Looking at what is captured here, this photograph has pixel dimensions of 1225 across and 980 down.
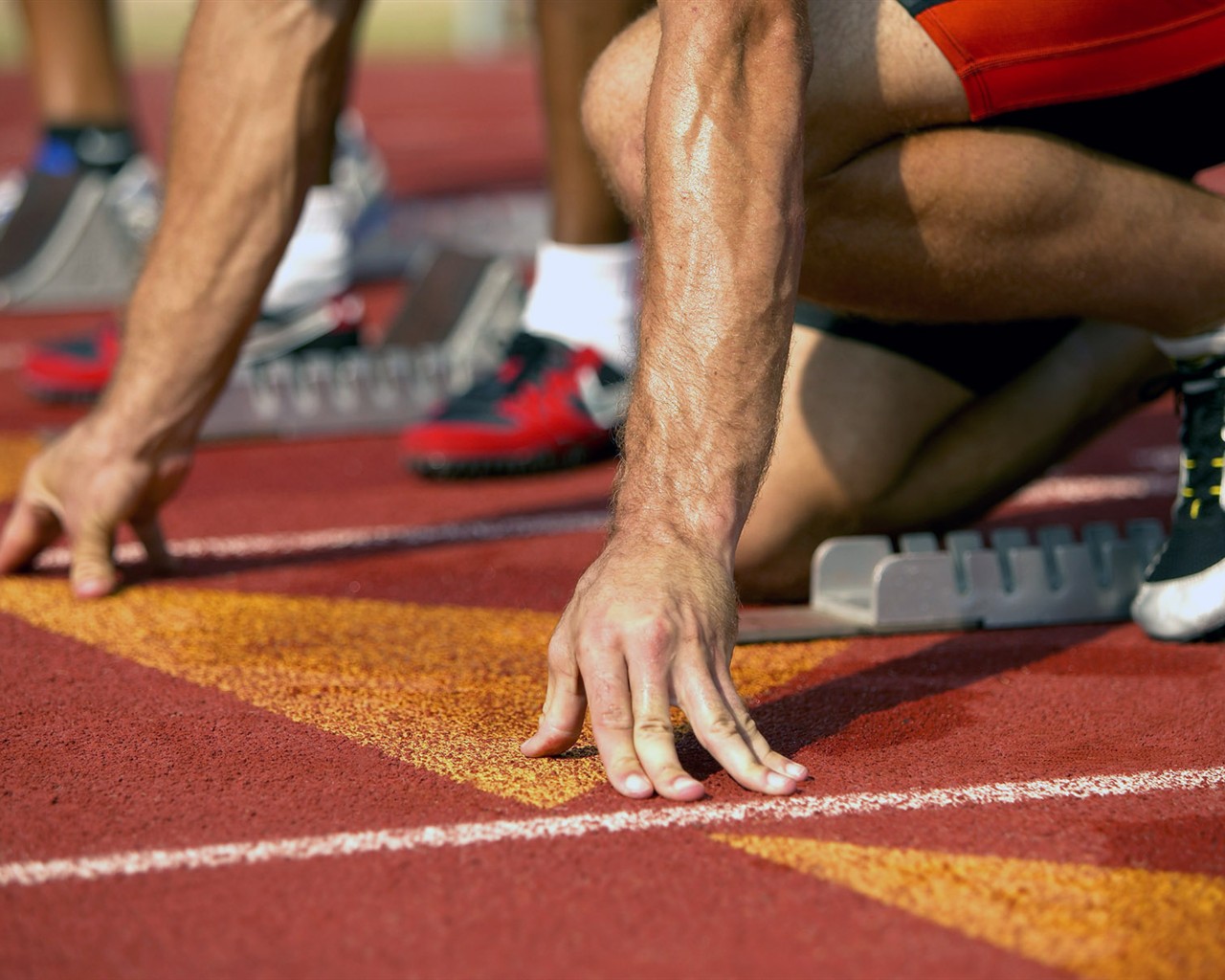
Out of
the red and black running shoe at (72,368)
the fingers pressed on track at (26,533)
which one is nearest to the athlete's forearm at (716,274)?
the fingers pressed on track at (26,533)

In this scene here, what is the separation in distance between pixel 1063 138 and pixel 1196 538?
22.9 inches

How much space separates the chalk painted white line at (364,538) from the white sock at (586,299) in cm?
64

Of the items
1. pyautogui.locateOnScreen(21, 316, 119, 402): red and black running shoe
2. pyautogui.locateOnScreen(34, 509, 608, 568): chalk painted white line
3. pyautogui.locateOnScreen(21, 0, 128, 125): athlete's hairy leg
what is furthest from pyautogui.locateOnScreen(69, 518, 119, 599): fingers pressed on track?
pyautogui.locateOnScreen(21, 0, 128, 125): athlete's hairy leg

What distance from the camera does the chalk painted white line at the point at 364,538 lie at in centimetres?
309

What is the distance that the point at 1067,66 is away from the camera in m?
2.15

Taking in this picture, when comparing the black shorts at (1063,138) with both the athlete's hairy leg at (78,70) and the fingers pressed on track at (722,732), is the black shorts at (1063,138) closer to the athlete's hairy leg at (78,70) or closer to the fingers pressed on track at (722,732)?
the fingers pressed on track at (722,732)

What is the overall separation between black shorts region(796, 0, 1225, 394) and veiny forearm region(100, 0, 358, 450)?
3.04 feet

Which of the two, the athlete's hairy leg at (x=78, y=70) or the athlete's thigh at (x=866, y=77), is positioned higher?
the athlete's thigh at (x=866, y=77)

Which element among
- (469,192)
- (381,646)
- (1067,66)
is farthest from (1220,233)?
(469,192)

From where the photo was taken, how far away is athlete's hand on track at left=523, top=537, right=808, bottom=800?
166cm

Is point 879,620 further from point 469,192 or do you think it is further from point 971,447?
point 469,192

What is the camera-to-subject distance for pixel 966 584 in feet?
8.12

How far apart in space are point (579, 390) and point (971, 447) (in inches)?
46.8

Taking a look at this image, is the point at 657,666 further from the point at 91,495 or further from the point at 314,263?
the point at 314,263
